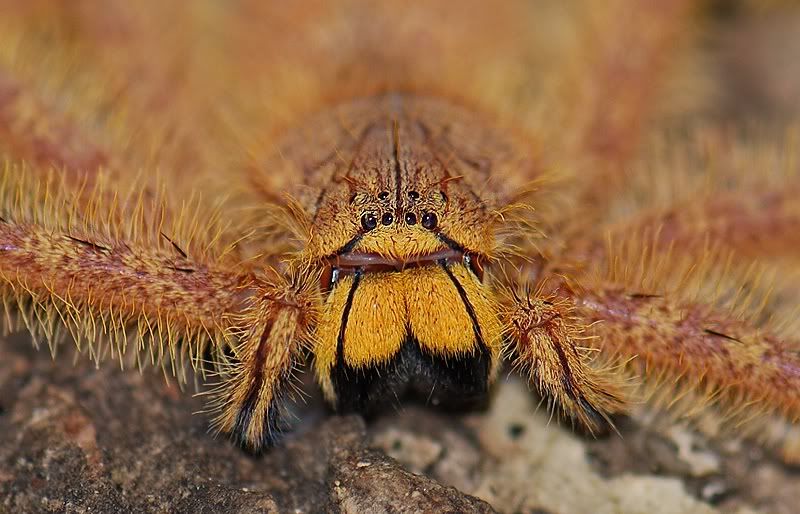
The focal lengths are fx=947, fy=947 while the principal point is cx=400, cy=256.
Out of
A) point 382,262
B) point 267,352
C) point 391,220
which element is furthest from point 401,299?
point 267,352

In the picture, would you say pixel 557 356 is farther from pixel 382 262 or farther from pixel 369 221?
pixel 369 221

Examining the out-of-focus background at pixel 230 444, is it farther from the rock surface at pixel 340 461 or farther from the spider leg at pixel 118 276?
the spider leg at pixel 118 276

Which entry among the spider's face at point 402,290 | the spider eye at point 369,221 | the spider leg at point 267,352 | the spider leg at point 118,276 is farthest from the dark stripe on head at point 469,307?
the spider leg at point 118,276

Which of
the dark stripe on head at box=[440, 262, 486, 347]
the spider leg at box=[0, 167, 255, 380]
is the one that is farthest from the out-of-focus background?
the dark stripe on head at box=[440, 262, 486, 347]

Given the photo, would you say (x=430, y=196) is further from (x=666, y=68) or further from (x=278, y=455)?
(x=666, y=68)

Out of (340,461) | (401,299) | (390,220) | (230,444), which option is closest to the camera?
(401,299)

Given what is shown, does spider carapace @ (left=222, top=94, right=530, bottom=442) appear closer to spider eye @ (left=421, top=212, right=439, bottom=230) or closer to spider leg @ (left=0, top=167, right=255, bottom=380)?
spider eye @ (left=421, top=212, right=439, bottom=230)
